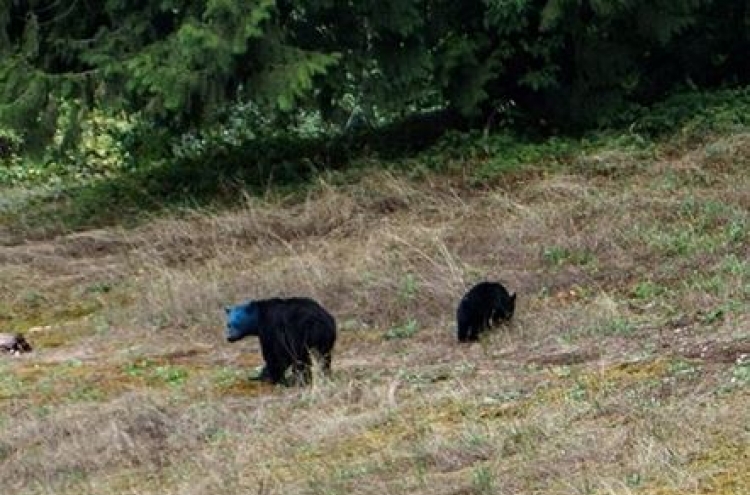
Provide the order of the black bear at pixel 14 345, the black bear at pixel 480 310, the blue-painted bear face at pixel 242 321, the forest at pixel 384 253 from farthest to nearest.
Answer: the black bear at pixel 14 345, the black bear at pixel 480 310, the blue-painted bear face at pixel 242 321, the forest at pixel 384 253

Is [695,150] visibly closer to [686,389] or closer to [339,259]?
[339,259]

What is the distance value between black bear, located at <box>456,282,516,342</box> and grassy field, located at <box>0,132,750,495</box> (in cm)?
12

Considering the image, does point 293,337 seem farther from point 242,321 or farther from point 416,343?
point 416,343

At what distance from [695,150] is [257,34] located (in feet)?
15.0

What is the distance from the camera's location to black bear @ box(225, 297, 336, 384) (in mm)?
10508

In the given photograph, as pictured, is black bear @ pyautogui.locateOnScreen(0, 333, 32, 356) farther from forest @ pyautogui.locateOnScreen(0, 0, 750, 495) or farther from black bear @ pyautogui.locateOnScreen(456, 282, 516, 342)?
black bear @ pyautogui.locateOnScreen(456, 282, 516, 342)

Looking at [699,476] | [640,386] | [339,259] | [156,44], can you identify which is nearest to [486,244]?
[339,259]

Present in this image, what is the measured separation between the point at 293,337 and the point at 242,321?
0.69 metres

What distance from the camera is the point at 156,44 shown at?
1597 centimetres

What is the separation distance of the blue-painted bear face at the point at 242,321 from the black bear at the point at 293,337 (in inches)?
3.7

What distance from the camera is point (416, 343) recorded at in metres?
11.6

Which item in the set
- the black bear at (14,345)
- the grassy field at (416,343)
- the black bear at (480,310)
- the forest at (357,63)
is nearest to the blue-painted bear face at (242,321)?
the grassy field at (416,343)

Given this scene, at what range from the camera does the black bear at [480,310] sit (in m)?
11.2

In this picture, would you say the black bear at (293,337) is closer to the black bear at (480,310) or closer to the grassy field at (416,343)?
the grassy field at (416,343)
